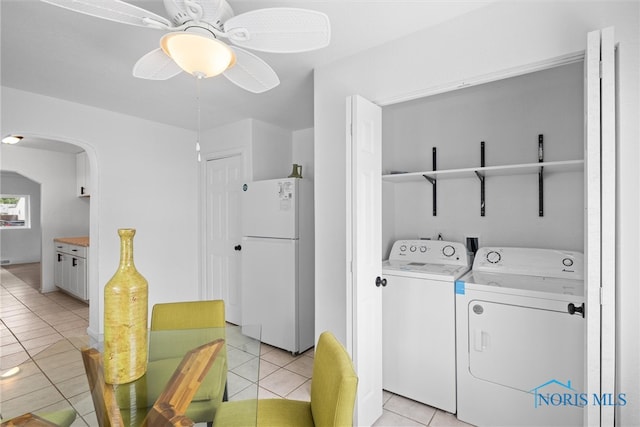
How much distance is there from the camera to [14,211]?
7.39 m

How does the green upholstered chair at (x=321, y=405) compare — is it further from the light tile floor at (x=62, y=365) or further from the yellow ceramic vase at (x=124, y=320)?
the yellow ceramic vase at (x=124, y=320)

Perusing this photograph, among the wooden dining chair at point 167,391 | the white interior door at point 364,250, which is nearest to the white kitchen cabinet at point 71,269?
the wooden dining chair at point 167,391

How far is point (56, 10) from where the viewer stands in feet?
5.47

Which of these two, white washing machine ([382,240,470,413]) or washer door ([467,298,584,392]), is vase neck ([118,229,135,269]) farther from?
washer door ([467,298,584,392])

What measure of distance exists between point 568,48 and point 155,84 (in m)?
2.89

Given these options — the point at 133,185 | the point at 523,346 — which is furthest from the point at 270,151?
the point at 523,346

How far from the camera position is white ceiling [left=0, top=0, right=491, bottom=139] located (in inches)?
65.6

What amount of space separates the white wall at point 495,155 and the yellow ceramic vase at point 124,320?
2.21 metres

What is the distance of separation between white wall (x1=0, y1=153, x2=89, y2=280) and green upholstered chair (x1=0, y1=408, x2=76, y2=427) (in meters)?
5.70

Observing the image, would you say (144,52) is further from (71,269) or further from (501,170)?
(71,269)

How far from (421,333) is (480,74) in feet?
5.57

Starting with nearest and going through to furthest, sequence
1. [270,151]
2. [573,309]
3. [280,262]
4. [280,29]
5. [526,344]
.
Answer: [280,29]
[573,309]
[526,344]
[280,262]
[270,151]

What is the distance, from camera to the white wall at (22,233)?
7.21 meters

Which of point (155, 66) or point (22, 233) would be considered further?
point (22, 233)
